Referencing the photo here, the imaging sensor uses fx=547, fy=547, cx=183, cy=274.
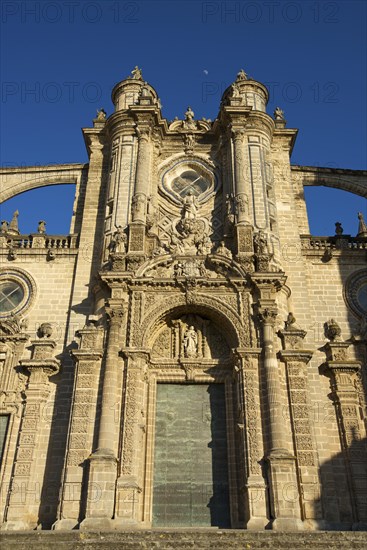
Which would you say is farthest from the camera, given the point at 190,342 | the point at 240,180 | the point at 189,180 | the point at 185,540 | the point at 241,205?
the point at 189,180

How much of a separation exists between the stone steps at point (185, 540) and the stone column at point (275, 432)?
5.52ft

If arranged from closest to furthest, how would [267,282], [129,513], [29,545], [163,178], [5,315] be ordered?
[29,545] < [129,513] < [267,282] < [5,315] < [163,178]

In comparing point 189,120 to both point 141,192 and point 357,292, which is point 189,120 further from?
point 357,292

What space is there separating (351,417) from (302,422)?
1.61m

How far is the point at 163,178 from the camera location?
20.7 m

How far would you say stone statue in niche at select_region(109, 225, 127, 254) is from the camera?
57.5 ft

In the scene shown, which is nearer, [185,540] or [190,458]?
[185,540]

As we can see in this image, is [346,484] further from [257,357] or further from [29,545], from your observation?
[29,545]

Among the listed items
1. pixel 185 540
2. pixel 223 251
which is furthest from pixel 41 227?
pixel 185 540

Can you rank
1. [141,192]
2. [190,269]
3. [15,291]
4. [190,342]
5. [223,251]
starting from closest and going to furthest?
1. [190,342]
2. [190,269]
3. [223,251]
4. [15,291]
5. [141,192]

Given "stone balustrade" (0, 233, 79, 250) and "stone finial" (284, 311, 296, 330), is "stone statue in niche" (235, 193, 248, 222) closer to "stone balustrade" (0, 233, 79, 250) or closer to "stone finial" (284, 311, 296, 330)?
"stone finial" (284, 311, 296, 330)

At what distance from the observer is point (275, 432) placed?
1416 cm

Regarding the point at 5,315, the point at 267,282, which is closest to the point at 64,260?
the point at 5,315

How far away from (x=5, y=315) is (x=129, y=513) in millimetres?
7671
